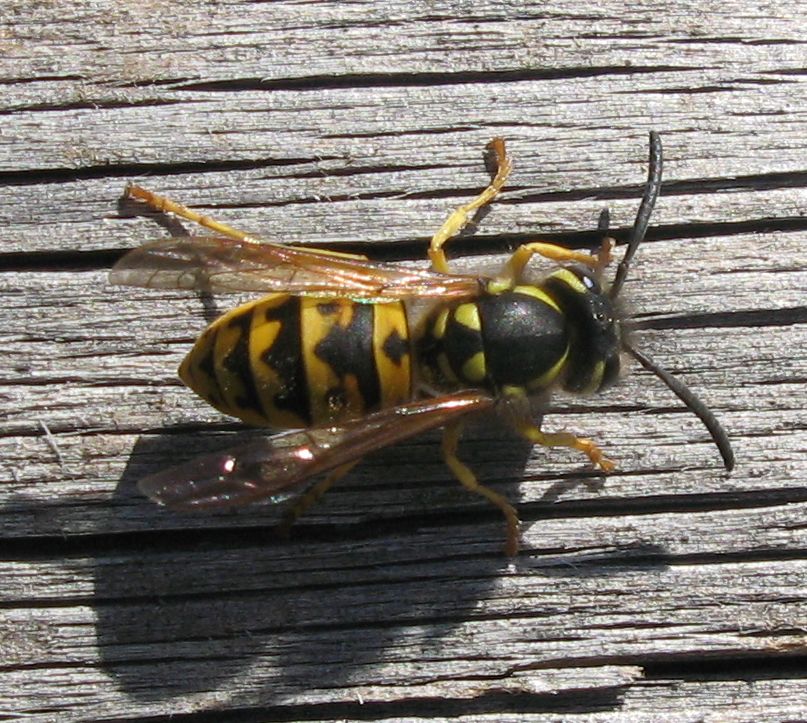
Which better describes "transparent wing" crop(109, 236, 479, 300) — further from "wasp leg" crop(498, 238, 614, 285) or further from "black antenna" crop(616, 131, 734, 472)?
"black antenna" crop(616, 131, 734, 472)

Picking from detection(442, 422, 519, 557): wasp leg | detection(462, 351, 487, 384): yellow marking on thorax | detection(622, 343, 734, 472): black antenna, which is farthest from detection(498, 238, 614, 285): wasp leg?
detection(442, 422, 519, 557): wasp leg

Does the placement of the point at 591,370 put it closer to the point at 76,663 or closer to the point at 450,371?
the point at 450,371

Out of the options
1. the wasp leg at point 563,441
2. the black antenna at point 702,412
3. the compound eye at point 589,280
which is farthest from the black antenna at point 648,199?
the wasp leg at point 563,441

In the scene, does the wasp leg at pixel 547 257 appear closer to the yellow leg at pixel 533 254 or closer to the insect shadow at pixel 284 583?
the yellow leg at pixel 533 254

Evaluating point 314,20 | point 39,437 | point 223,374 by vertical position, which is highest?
point 314,20

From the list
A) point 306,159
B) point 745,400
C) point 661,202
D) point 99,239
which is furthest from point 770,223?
point 99,239

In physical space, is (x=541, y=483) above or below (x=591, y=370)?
below
